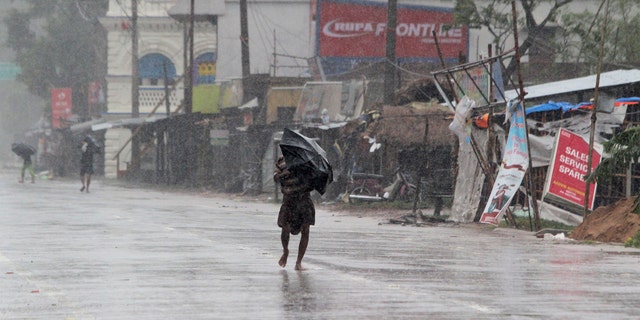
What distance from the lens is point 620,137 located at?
1919 cm

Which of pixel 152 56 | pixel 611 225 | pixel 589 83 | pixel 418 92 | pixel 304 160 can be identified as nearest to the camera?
pixel 304 160

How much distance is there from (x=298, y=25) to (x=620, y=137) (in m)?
34.3

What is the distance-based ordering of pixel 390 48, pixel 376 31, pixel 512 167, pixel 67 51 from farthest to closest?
1. pixel 67 51
2. pixel 376 31
3. pixel 390 48
4. pixel 512 167

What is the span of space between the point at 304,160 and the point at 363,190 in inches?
689

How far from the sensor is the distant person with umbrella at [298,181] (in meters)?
13.6

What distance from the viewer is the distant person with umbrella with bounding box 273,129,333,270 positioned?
13648 millimetres

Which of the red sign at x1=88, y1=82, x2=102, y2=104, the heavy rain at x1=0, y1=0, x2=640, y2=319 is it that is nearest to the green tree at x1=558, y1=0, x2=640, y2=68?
the heavy rain at x1=0, y1=0, x2=640, y2=319

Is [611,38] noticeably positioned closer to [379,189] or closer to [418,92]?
[418,92]

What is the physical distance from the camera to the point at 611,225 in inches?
779

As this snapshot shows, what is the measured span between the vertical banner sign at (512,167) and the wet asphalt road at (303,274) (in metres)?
0.60

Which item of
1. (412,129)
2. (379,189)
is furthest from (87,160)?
(412,129)

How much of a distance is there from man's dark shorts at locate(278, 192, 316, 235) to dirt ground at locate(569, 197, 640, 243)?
24.2 ft

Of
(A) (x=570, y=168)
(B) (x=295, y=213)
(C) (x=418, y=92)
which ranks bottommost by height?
(B) (x=295, y=213)

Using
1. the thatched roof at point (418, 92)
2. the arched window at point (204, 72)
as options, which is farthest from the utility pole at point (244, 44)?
the arched window at point (204, 72)
